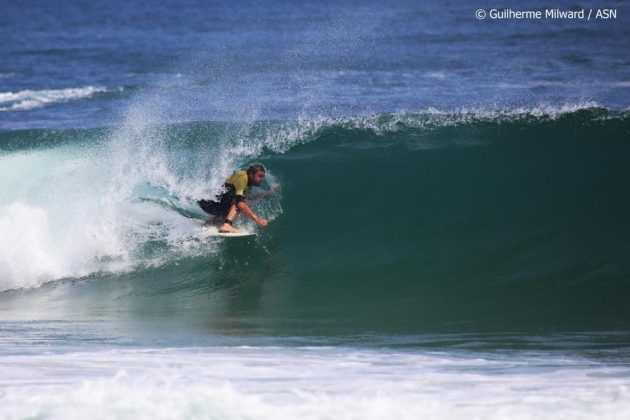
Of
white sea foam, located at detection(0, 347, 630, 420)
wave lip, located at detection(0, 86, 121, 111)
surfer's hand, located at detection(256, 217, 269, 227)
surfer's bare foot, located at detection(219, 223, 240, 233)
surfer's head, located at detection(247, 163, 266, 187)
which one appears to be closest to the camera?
white sea foam, located at detection(0, 347, 630, 420)

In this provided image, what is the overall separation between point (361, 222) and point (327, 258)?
103cm

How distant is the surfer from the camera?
11.0 metres

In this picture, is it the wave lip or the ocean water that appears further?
the wave lip

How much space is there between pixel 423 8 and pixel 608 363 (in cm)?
3238

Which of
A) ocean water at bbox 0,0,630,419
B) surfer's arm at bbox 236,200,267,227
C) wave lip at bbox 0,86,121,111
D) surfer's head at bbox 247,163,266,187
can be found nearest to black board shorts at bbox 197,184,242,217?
surfer's arm at bbox 236,200,267,227

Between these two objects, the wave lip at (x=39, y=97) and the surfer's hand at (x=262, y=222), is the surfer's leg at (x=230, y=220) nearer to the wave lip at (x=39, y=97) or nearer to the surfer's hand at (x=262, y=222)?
the surfer's hand at (x=262, y=222)

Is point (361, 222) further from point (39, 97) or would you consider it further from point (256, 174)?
point (39, 97)

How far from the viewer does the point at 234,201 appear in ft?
36.6

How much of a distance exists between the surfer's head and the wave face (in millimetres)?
944

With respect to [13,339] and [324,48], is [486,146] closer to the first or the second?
[13,339]

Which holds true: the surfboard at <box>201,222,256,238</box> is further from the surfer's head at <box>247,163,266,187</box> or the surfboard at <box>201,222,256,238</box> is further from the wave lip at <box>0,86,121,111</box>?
the wave lip at <box>0,86,121,111</box>

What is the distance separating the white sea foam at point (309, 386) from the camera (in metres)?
6.48

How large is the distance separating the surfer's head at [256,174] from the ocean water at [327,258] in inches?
32.2

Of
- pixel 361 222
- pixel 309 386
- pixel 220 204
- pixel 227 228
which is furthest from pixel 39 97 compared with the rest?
pixel 309 386
